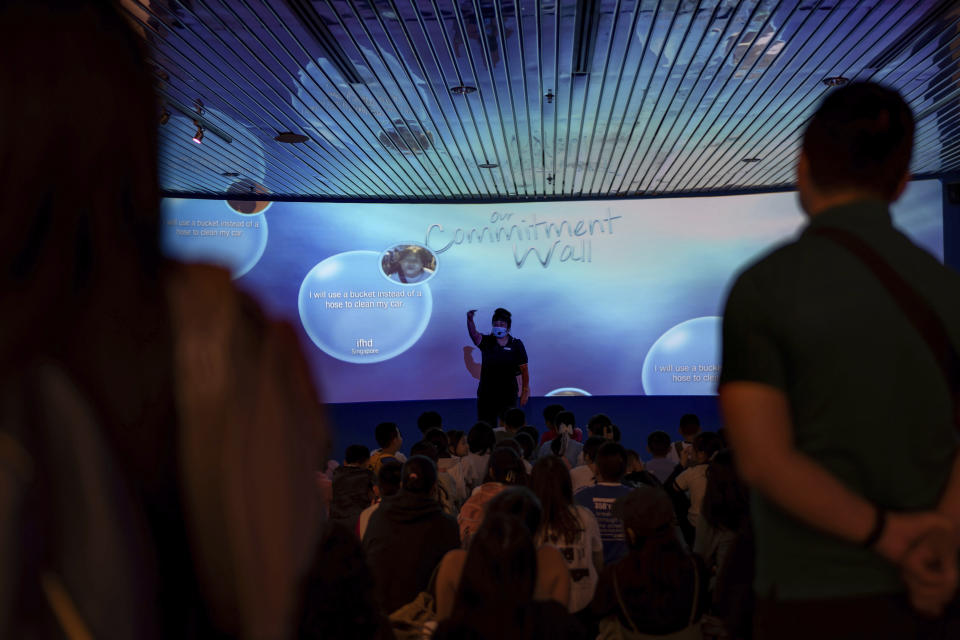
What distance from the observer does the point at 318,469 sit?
62 cm

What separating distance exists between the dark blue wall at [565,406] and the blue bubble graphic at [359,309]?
87 centimetres

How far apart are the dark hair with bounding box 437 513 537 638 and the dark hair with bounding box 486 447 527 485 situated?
1.86 meters

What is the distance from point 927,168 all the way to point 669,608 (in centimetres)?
1028

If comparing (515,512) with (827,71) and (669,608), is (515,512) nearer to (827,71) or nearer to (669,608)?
(669,608)

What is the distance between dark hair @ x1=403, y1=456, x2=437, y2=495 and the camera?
11.6ft

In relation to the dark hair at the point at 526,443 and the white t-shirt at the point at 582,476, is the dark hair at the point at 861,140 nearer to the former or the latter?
the white t-shirt at the point at 582,476

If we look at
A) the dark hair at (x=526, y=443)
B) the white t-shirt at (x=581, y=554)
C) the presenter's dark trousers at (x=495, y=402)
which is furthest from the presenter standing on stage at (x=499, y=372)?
the white t-shirt at (x=581, y=554)

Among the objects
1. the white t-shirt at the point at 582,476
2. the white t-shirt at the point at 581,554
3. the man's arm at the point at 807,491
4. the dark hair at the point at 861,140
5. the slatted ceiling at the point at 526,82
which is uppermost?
the slatted ceiling at the point at 526,82

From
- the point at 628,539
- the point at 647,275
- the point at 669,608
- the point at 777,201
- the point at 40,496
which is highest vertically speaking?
the point at 777,201

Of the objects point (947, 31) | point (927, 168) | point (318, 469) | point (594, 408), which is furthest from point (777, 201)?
point (318, 469)

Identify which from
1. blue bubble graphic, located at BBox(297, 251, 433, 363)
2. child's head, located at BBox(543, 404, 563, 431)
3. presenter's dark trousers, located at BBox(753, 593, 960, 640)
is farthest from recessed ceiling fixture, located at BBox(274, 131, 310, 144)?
presenter's dark trousers, located at BBox(753, 593, 960, 640)

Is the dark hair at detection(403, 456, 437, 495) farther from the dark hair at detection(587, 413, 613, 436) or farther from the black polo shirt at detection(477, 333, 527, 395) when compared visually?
the black polo shirt at detection(477, 333, 527, 395)

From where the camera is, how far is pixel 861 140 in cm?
121

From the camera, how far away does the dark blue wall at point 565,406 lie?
40.0 ft
